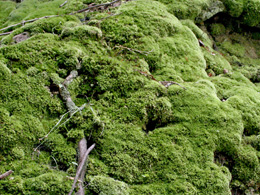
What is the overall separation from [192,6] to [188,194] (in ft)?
22.2

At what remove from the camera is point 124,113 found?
438cm

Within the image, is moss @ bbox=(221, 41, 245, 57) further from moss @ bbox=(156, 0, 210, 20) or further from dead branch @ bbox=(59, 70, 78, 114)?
dead branch @ bbox=(59, 70, 78, 114)

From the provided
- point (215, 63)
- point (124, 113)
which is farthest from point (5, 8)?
point (215, 63)

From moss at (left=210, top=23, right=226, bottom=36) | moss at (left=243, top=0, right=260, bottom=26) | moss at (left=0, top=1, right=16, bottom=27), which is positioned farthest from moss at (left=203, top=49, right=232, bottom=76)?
moss at (left=0, top=1, right=16, bottom=27)

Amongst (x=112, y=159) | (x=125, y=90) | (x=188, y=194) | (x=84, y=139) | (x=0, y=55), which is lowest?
(x=188, y=194)

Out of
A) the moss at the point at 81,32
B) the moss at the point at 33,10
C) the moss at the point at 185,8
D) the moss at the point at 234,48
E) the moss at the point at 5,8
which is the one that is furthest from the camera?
the moss at the point at 5,8

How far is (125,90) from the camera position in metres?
4.70

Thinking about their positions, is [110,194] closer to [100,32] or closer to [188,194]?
[188,194]

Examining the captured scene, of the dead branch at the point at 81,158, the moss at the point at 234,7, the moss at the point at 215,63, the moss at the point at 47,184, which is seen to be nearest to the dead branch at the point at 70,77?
the dead branch at the point at 81,158

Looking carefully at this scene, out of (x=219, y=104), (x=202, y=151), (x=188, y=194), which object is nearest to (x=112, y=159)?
→ (x=188, y=194)

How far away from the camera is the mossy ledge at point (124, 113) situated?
3501mm

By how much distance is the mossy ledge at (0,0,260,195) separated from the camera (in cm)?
350

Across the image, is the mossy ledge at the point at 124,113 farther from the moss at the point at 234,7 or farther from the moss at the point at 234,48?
the moss at the point at 234,7

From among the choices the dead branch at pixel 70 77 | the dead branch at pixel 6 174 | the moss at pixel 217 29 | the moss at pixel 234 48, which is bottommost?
the moss at pixel 234 48
